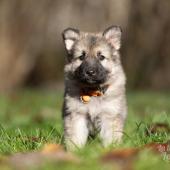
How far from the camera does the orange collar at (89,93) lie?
25.1 ft

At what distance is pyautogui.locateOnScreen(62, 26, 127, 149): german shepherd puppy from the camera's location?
7.50 m

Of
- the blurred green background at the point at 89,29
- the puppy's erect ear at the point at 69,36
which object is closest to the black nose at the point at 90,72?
the puppy's erect ear at the point at 69,36

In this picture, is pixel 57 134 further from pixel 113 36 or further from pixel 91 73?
pixel 113 36

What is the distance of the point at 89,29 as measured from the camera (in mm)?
18422

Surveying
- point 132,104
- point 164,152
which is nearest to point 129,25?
point 132,104

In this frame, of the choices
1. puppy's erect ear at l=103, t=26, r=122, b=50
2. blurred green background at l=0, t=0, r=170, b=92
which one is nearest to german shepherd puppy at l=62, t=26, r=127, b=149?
puppy's erect ear at l=103, t=26, r=122, b=50

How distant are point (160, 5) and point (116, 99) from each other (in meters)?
11.1

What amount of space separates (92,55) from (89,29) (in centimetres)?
1063

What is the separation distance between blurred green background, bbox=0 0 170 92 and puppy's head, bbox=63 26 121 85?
955 centimetres

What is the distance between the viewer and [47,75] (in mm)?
21375

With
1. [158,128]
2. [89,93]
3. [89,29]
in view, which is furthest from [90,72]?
[89,29]

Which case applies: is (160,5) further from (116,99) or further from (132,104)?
(116,99)

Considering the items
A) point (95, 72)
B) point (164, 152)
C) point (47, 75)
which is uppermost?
point (95, 72)

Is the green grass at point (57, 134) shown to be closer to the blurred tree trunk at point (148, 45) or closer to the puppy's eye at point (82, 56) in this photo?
the puppy's eye at point (82, 56)
